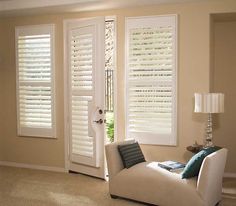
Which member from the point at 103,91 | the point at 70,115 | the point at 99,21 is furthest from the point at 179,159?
the point at 99,21

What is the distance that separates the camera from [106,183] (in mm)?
4848

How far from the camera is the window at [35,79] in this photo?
5430 mm

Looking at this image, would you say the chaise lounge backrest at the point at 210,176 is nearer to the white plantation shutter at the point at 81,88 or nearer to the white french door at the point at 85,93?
the white french door at the point at 85,93

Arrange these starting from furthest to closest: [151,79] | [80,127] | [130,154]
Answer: [80,127] → [151,79] → [130,154]

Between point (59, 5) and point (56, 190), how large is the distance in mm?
2557

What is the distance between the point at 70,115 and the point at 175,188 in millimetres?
2190

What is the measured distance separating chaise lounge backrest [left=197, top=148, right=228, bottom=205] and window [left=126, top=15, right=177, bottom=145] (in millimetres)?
1044

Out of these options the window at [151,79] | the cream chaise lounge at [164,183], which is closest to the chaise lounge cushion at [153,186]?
the cream chaise lounge at [164,183]

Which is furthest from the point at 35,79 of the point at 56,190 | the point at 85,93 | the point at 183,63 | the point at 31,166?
the point at 183,63

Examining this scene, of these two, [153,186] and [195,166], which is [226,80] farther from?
[153,186]

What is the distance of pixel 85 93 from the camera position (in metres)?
5.07

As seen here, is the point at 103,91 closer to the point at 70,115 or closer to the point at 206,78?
the point at 70,115

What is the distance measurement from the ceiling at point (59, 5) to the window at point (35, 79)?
323mm

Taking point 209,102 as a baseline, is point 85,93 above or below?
above
